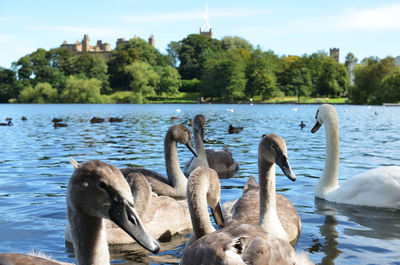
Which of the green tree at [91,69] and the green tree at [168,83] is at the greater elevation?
the green tree at [91,69]

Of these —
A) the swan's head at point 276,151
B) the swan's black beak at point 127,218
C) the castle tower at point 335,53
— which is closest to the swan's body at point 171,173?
the swan's head at point 276,151

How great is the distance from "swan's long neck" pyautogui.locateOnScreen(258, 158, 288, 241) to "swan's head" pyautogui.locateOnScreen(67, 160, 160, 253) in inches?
93.9

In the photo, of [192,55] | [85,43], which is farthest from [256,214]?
[85,43]

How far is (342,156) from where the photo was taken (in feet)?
43.7

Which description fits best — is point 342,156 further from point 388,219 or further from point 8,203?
point 8,203

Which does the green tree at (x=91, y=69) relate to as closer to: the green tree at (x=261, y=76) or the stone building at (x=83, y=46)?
the green tree at (x=261, y=76)

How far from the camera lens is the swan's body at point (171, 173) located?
309 inches

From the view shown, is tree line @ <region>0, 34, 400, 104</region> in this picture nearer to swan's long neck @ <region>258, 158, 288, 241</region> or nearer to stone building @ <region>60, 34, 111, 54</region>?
stone building @ <region>60, 34, 111, 54</region>

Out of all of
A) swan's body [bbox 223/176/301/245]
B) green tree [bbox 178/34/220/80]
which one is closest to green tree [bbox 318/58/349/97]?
green tree [bbox 178/34/220/80]

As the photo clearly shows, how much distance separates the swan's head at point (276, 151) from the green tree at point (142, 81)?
3737 inches

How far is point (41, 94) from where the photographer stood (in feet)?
334

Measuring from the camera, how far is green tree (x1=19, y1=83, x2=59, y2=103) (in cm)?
10056

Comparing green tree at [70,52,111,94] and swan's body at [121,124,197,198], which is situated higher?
green tree at [70,52,111,94]

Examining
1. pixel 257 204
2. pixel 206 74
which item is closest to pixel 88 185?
pixel 257 204
